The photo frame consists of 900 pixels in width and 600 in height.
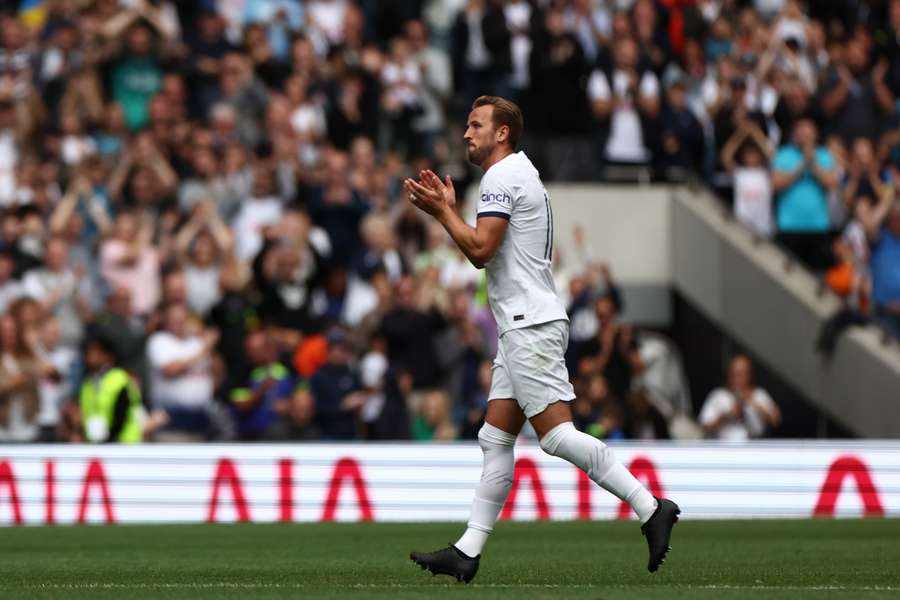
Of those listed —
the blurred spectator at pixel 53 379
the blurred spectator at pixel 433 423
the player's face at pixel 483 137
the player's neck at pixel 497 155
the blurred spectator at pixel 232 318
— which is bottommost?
the blurred spectator at pixel 433 423

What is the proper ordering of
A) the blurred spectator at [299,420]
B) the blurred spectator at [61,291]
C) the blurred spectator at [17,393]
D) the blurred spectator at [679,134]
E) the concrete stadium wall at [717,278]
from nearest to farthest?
the blurred spectator at [299,420], the blurred spectator at [17,393], the blurred spectator at [61,291], the concrete stadium wall at [717,278], the blurred spectator at [679,134]

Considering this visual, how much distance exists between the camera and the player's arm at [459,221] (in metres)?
9.11

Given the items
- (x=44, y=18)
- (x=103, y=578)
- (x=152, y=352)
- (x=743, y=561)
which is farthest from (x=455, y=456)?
(x=44, y=18)

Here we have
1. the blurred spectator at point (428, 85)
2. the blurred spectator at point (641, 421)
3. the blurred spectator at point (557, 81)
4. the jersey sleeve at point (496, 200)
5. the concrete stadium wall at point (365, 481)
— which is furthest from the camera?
the blurred spectator at point (428, 85)

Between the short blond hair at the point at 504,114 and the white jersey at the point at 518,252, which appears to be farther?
the short blond hair at the point at 504,114

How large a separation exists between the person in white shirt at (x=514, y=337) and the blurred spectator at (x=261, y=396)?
8394 mm

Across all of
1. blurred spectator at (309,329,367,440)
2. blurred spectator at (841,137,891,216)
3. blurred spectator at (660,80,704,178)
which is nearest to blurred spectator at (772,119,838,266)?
blurred spectator at (841,137,891,216)

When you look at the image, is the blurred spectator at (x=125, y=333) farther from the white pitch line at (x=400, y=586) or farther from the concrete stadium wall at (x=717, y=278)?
the white pitch line at (x=400, y=586)

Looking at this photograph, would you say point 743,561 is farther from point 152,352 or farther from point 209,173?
point 209,173

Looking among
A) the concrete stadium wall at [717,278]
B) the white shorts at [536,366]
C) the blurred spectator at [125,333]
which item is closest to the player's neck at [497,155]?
the white shorts at [536,366]

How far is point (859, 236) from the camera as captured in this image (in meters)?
20.4

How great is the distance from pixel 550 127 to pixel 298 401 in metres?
5.41

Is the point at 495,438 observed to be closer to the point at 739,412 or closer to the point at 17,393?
the point at 17,393

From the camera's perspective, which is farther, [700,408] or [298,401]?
[700,408]
